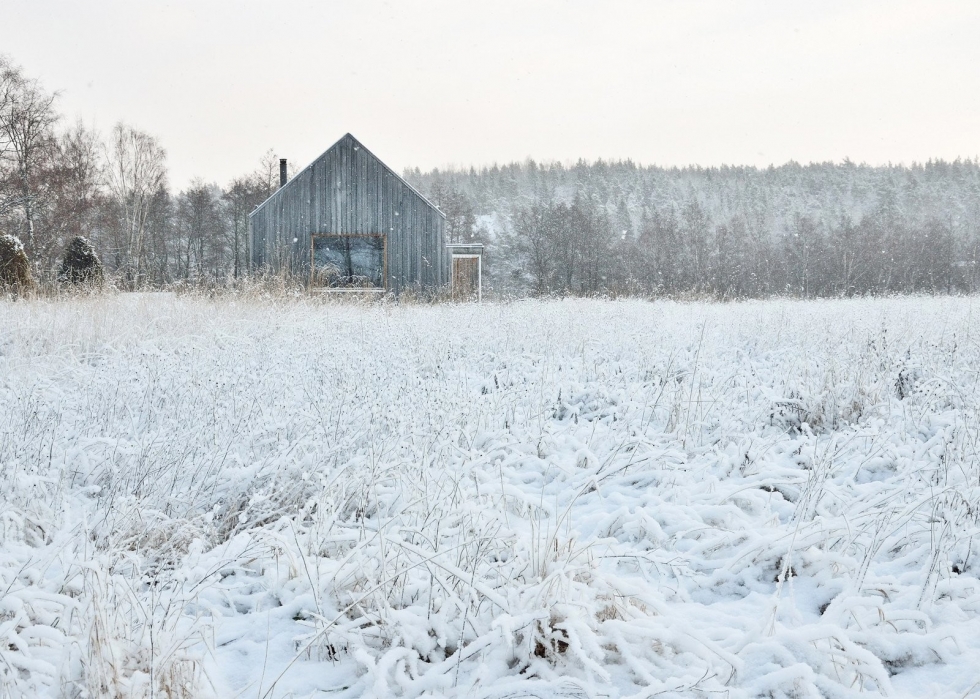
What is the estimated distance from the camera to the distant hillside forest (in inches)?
1403

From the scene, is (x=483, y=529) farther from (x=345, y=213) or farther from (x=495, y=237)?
(x=495, y=237)

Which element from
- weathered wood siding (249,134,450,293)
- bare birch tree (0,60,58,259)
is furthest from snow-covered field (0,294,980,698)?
bare birch tree (0,60,58,259)

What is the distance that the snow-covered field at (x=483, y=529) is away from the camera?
1.66 m

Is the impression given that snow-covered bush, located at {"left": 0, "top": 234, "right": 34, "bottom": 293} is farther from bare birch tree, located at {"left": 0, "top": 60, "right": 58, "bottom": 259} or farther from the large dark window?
bare birch tree, located at {"left": 0, "top": 60, "right": 58, "bottom": 259}

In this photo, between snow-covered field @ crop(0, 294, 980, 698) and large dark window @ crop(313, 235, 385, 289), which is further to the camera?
large dark window @ crop(313, 235, 385, 289)

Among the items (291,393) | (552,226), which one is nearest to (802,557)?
(291,393)

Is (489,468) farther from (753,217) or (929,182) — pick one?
(929,182)

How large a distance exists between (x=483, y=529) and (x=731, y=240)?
47.7 metres

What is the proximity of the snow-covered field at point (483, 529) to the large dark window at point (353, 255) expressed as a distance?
36.2ft

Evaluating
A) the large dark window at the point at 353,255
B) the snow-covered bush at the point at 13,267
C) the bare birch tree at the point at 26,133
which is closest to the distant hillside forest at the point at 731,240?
the large dark window at the point at 353,255

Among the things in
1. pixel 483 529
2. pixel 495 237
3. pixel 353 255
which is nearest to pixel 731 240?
pixel 495 237

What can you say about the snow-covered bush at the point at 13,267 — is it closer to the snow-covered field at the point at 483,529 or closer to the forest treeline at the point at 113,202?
the forest treeline at the point at 113,202

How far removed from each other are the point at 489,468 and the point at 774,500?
144 cm

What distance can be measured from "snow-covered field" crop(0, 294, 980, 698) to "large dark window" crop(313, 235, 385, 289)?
1104cm
